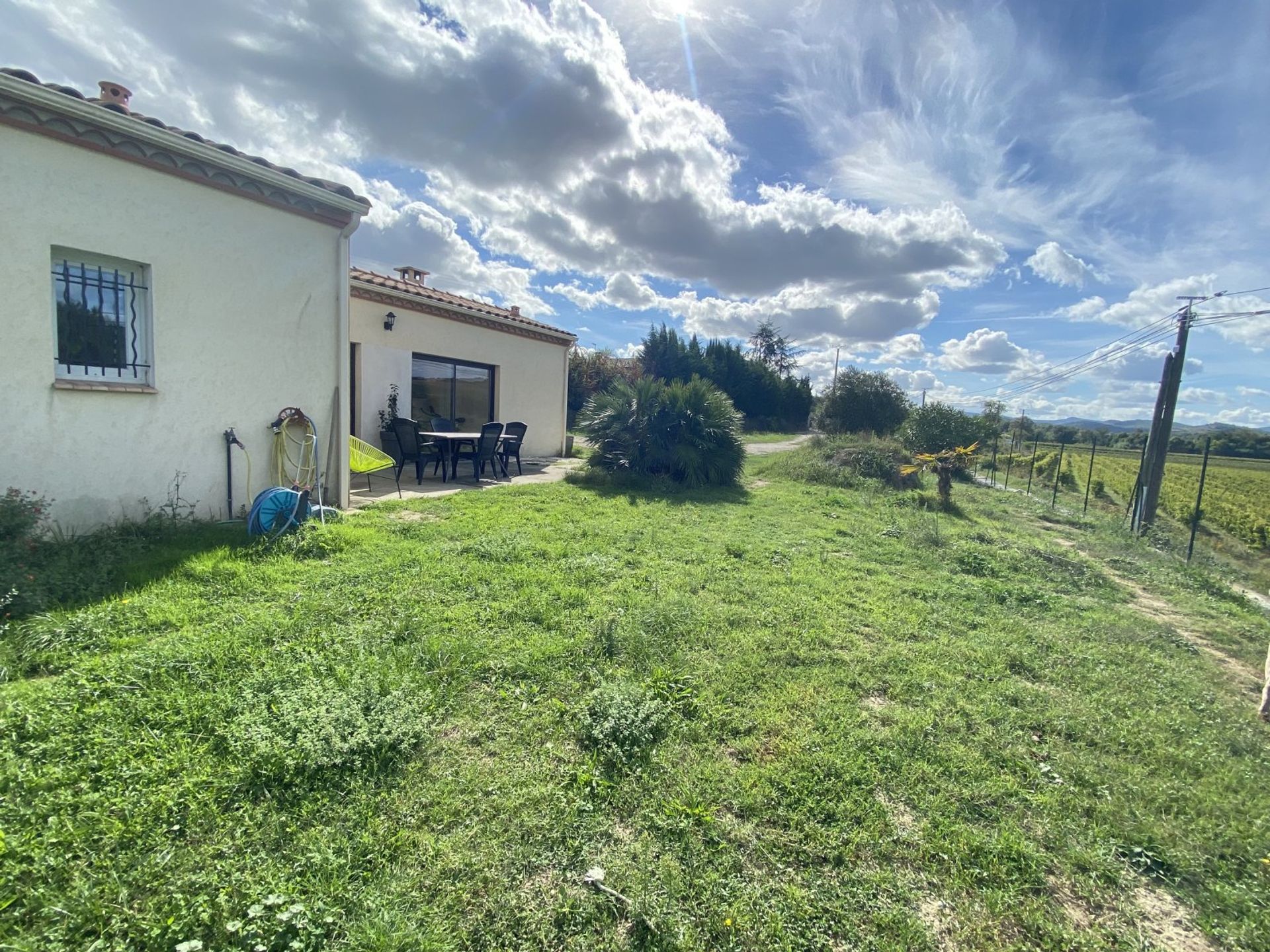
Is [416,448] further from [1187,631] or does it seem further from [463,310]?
[1187,631]

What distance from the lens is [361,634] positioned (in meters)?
3.24

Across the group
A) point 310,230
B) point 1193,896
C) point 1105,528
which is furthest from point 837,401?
point 1193,896

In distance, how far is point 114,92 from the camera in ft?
15.8

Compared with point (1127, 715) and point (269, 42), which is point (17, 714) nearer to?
point (1127, 715)

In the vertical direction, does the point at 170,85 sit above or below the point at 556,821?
above

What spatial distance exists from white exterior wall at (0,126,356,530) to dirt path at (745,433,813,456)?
14.6m

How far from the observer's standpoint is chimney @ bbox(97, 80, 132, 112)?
15.6 ft

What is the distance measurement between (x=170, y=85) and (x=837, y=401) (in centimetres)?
2342

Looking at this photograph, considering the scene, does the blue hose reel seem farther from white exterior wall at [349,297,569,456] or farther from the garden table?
white exterior wall at [349,297,569,456]

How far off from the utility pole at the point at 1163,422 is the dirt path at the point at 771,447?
9.91 metres

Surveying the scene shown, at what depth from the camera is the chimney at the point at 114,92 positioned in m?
4.77

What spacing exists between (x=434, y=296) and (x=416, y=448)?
3351 millimetres

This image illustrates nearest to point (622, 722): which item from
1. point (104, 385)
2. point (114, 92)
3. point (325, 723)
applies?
point (325, 723)

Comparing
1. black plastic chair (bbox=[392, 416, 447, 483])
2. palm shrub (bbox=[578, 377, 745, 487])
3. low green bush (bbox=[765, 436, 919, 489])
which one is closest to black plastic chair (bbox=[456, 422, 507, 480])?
black plastic chair (bbox=[392, 416, 447, 483])
